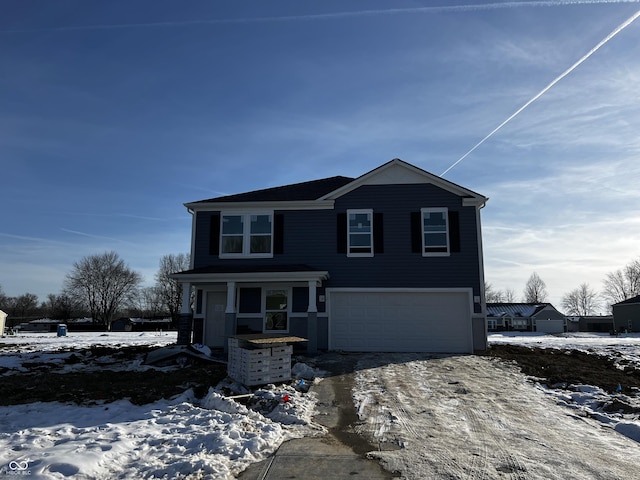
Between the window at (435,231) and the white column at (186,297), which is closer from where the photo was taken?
the white column at (186,297)

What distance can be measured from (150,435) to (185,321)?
8.96m

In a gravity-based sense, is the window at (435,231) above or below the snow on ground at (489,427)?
above

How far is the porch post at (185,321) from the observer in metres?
14.5

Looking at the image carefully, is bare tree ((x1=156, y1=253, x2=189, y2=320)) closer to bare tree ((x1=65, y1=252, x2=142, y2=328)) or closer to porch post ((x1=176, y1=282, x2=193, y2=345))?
bare tree ((x1=65, y1=252, x2=142, y2=328))

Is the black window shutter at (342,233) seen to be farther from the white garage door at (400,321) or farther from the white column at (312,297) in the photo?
the white column at (312,297)

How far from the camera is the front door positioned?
1584cm

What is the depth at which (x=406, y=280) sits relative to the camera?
1535 centimetres

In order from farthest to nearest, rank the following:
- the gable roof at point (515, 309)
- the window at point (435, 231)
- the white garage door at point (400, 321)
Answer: the gable roof at point (515, 309) → the window at point (435, 231) → the white garage door at point (400, 321)

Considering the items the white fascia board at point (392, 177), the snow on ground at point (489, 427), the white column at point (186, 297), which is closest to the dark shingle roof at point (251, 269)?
the white column at point (186, 297)

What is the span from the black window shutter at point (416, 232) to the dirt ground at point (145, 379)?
15.2ft

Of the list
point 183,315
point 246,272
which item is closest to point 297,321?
point 246,272

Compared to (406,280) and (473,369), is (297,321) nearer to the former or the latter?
(406,280)

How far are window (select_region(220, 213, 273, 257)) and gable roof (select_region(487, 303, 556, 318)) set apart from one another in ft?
145

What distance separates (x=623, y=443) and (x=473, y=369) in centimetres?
580
